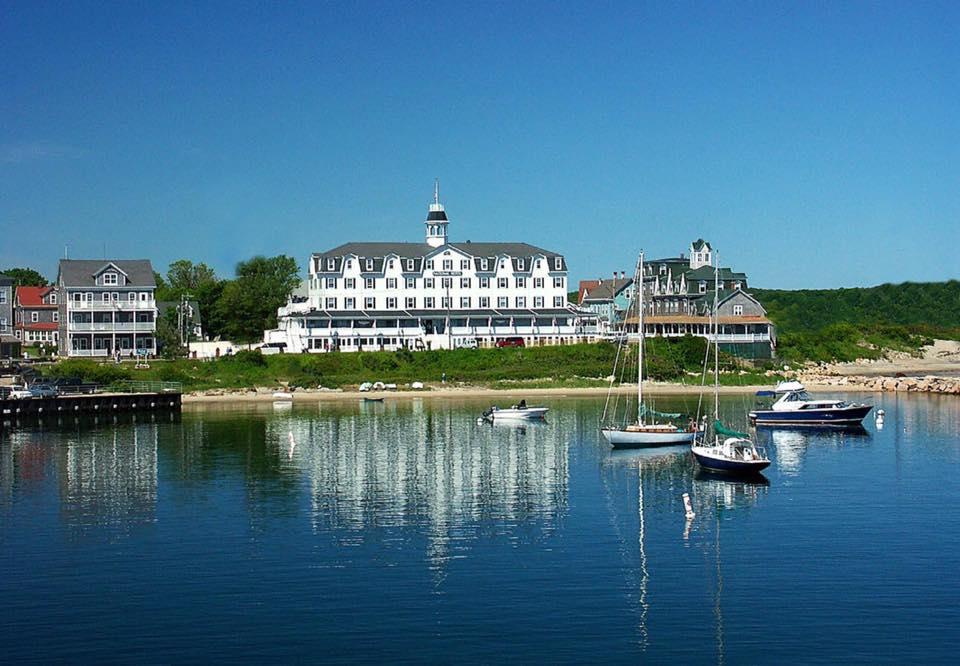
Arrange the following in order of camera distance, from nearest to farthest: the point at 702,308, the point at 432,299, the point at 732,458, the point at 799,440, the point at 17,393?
the point at 732,458 → the point at 799,440 → the point at 17,393 → the point at 432,299 → the point at 702,308

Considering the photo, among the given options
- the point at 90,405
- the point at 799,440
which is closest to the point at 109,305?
the point at 90,405

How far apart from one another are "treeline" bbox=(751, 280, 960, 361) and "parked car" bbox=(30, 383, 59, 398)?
76.0 m

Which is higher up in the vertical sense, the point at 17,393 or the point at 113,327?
the point at 113,327

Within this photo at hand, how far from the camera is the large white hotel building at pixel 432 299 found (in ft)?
377

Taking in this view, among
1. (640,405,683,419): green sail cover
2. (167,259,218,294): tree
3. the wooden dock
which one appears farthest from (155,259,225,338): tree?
(640,405,683,419): green sail cover

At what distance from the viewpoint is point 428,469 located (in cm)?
5453

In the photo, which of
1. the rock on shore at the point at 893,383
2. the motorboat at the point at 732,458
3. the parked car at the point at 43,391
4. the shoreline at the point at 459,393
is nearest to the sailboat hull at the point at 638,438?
the motorboat at the point at 732,458

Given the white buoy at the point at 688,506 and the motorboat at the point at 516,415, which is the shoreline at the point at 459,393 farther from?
the white buoy at the point at 688,506

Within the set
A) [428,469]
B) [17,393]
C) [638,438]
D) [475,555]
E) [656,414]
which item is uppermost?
[17,393]

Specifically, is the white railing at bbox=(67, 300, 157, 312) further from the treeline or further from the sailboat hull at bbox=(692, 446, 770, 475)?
the sailboat hull at bbox=(692, 446, 770, 475)

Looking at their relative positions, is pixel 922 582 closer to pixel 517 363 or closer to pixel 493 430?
pixel 493 430

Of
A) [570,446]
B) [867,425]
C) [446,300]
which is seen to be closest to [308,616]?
[570,446]

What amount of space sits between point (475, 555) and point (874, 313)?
152 meters

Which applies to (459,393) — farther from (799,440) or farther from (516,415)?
(799,440)
